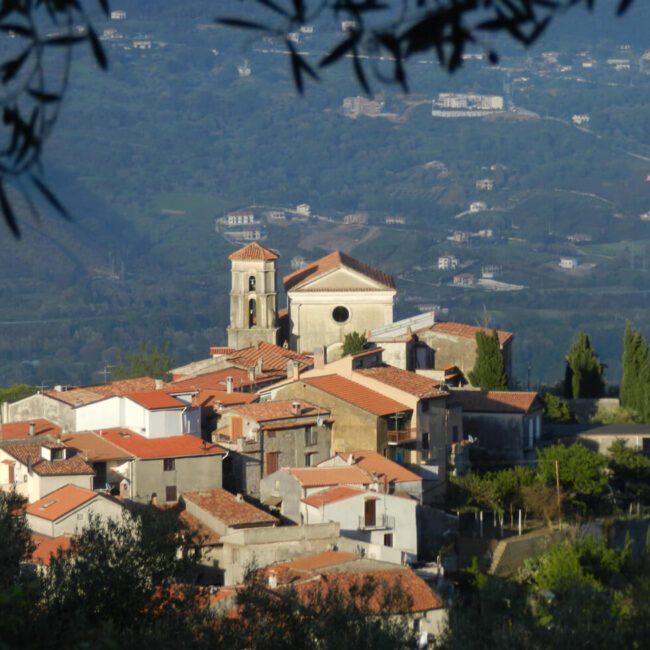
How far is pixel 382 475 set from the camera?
29.1 m

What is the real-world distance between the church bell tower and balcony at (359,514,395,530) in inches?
698

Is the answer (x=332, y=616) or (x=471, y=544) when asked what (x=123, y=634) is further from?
(x=471, y=544)

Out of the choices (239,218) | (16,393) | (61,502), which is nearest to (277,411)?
(61,502)

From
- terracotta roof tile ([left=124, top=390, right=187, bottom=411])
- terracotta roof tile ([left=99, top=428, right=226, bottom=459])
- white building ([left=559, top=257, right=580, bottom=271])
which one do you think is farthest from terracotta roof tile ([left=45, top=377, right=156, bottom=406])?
white building ([left=559, top=257, right=580, bottom=271])

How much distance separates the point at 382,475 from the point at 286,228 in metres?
163

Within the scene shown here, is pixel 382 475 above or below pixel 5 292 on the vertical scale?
above

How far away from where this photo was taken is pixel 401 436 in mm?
31641

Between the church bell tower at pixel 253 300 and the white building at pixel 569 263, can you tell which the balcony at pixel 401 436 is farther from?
the white building at pixel 569 263

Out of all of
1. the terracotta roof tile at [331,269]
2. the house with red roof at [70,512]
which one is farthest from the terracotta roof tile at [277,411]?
the terracotta roof tile at [331,269]

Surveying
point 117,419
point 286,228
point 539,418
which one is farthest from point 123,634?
point 286,228

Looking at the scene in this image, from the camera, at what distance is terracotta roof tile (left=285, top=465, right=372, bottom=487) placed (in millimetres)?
28500

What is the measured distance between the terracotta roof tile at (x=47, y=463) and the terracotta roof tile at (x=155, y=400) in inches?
78.0

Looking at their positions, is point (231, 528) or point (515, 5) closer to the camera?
point (515, 5)

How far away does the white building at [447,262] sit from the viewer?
169000 millimetres
